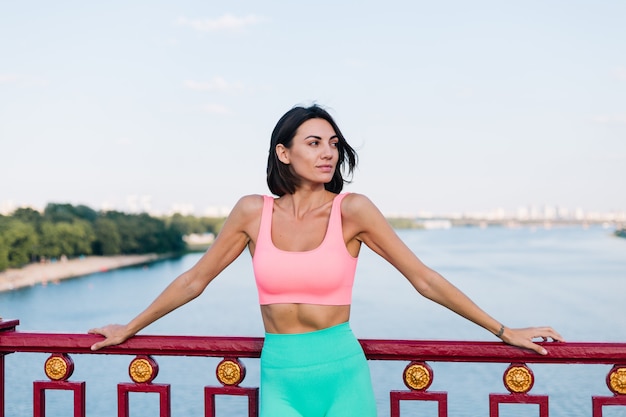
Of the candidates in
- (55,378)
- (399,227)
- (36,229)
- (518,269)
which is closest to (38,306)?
(36,229)

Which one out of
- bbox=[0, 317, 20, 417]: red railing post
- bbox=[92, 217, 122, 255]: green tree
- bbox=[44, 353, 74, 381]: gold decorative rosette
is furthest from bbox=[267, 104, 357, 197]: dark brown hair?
bbox=[92, 217, 122, 255]: green tree

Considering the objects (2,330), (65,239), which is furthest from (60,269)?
(2,330)

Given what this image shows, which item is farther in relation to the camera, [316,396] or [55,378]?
[55,378]

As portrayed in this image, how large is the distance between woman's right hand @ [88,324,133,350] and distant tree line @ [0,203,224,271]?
68172mm

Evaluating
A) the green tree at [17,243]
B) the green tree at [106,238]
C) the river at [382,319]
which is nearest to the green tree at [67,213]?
the green tree at [106,238]

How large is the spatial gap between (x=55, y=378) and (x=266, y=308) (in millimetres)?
937

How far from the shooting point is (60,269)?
72312mm

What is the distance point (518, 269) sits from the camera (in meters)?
73.4

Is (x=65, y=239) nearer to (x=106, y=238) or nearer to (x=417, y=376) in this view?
(x=106, y=238)

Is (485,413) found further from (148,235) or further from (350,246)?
(148,235)

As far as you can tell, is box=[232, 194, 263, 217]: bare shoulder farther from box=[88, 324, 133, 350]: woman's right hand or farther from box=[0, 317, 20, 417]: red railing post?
box=[0, 317, 20, 417]: red railing post

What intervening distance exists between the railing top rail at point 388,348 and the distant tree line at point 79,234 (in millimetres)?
68099

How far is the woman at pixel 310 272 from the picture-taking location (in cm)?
215

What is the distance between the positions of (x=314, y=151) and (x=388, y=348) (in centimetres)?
69
